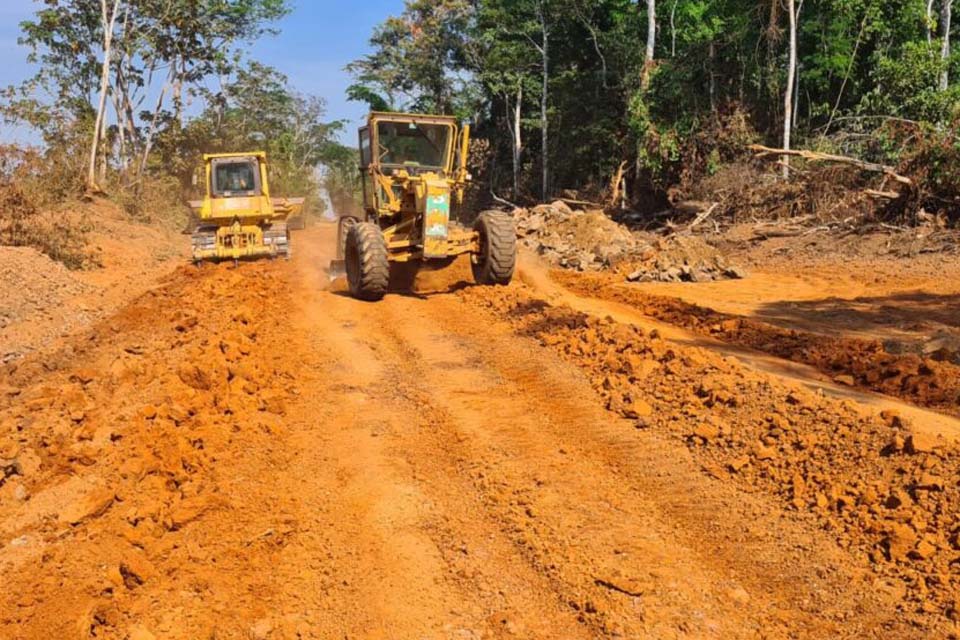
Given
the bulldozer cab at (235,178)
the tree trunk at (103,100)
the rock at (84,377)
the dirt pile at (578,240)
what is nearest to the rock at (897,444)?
the rock at (84,377)

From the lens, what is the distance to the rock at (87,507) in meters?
4.64

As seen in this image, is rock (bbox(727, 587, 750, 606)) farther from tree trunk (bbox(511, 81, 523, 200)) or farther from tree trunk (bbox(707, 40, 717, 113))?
tree trunk (bbox(511, 81, 523, 200))

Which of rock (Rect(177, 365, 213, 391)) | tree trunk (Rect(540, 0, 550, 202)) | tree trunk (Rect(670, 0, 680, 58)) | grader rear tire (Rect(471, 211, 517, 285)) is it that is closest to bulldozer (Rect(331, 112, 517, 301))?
grader rear tire (Rect(471, 211, 517, 285))

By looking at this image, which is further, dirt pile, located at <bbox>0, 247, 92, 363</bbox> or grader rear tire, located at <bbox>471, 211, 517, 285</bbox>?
dirt pile, located at <bbox>0, 247, 92, 363</bbox>

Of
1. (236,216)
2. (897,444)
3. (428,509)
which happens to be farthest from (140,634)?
(236,216)

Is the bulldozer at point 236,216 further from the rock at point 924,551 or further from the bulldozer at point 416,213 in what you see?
the rock at point 924,551

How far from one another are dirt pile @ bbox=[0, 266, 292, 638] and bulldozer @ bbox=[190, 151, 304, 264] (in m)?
7.79

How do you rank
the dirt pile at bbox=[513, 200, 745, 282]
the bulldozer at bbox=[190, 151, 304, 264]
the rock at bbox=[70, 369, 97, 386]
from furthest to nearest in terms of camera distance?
the bulldozer at bbox=[190, 151, 304, 264] < the dirt pile at bbox=[513, 200, 745, 282] < the rock at bbox=[70, 369, 97, 386]

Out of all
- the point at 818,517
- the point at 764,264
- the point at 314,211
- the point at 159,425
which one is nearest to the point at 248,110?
the point at 314,211

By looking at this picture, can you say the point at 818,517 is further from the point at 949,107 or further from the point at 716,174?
the point at 716,174

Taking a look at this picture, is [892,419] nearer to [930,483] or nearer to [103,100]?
[930,483]

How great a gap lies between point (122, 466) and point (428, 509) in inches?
81.5

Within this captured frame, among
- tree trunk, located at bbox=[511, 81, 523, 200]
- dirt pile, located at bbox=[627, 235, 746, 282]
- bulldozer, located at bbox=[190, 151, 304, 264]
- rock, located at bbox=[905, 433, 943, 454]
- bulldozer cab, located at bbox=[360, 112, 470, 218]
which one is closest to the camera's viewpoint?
rock, located at bbox=[905, 433, 943, 454]

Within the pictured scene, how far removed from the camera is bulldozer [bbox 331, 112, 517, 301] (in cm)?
1109
